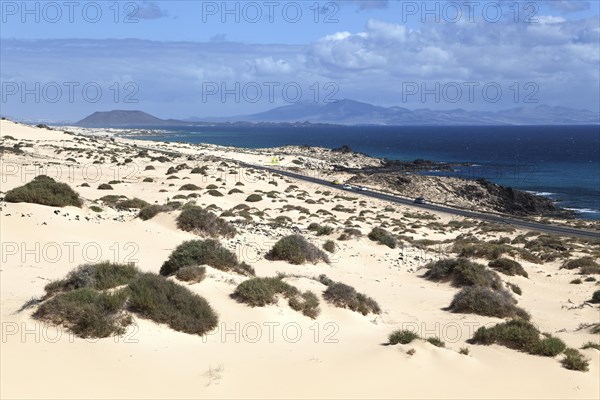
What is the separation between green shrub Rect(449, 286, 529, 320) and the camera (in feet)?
49.6

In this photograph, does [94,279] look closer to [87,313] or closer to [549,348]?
[87,313]

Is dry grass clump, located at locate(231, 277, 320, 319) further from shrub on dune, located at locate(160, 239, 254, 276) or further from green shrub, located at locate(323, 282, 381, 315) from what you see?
shrub on dune, located at locate(160, 239, 254, 276)

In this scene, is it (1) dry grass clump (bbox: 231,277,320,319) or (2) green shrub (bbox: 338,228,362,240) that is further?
(2) green shrub (bbox: 338,228,362,240)

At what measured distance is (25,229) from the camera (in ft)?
62.9

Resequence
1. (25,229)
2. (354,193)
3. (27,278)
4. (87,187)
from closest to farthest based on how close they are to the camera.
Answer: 1. (27,278)
2. (25,229)
3. (87,187)
4. (354,193)

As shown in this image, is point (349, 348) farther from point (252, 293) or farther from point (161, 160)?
point (161, 160)

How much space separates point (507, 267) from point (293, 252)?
909 cm

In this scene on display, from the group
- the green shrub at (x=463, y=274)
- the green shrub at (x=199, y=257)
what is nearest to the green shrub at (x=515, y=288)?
the green shrub at (x=463, y=274)

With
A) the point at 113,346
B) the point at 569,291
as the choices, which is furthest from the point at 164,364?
the point at 569,291

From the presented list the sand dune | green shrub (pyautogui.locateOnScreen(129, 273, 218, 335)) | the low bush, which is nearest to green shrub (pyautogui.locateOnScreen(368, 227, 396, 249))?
the sand dune

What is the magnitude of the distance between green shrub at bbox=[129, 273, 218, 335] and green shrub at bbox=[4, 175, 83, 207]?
13.6 meters

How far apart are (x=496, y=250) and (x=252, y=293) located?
16121 mm

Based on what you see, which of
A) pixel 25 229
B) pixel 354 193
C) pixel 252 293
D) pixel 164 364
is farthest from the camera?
pixel 354 193

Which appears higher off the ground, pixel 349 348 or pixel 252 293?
pixel 252 293
